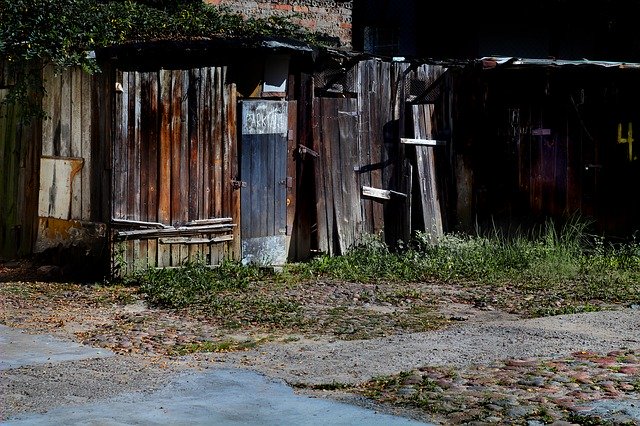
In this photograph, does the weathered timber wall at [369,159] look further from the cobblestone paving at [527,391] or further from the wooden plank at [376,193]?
the cobblestone paving at [527,391]

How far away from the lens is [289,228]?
1395 cm

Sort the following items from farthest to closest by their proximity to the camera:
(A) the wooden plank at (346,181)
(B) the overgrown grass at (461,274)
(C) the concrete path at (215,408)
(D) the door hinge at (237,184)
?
(A) the wooden plank at (346,181)
(D) the door hinge at (237,184)
(B) the overgrown grass at (461,274)
(C) the concrete path at (215,408)

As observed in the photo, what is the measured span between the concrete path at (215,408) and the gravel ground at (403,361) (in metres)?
0.18

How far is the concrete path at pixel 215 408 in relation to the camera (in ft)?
20.5

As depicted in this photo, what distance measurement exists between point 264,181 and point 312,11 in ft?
22.0

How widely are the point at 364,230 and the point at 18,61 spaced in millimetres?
4914

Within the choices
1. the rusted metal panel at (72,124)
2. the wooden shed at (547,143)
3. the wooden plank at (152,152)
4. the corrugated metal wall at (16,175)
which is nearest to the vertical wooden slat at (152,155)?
the wooden plank at (152,152)

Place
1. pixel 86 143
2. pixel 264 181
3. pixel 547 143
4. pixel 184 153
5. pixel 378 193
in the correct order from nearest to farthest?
pixel 184 153 < pixel 86 143 < pixel 264 181 < pixel 378 193 < pixel 547 143

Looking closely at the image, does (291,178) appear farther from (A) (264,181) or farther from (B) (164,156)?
(B) (164,156)

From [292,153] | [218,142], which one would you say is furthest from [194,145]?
[292,153]

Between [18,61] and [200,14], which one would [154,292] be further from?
[200,14]

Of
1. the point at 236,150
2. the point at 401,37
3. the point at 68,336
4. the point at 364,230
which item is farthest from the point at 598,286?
the point at 401,37

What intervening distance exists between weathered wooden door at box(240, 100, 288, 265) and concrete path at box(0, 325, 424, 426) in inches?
225

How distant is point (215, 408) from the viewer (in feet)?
21.6
